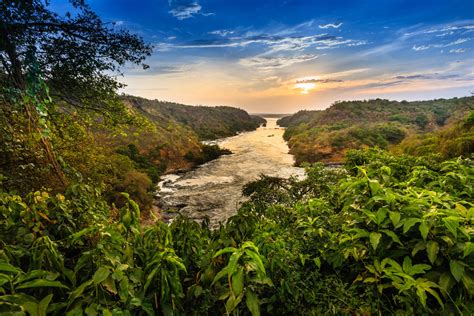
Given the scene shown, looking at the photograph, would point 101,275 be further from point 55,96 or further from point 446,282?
point 55,96

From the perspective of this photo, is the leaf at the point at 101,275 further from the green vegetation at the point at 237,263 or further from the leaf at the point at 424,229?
the leaf at the point at 424,229

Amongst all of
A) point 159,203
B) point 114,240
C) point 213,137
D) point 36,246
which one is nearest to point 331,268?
point 114,240

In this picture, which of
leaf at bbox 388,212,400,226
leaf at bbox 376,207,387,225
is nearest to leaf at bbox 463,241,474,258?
leaf at bbox 388,212,400,226

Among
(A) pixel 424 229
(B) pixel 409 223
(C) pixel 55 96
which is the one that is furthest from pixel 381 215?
(C) pixel 55 96

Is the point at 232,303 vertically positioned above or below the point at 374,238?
below

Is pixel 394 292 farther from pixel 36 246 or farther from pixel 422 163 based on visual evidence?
pixel 422 163
